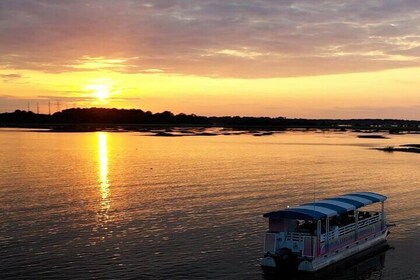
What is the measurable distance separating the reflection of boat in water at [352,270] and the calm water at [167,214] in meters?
0.16

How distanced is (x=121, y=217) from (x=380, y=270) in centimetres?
2389

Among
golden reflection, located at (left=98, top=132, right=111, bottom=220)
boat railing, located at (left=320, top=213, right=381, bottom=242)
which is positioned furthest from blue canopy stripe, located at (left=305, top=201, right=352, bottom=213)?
golden reflection, located at (left=98, top=132, right=111, bottom=220)

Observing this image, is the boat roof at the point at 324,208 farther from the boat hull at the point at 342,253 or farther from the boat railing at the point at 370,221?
the boat hull at the point at 342,253

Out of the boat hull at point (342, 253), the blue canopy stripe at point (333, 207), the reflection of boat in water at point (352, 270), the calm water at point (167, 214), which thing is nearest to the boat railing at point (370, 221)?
the boat hull at point (342, 253)

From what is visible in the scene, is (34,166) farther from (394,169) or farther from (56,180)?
(394,169)

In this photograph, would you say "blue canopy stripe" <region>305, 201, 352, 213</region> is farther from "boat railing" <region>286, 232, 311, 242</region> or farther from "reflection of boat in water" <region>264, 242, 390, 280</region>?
"reflection of boat in water" <region>264, 242, 390, 280</region>

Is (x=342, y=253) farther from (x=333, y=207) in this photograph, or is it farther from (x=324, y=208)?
(x=324, y=208)

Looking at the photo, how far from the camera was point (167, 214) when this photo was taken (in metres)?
50.5

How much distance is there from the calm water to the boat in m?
1.34

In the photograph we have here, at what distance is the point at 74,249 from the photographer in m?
38.0

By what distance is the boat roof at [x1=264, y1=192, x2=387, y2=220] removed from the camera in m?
35.2

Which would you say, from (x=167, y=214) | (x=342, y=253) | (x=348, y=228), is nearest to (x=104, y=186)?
(x=167, y=214)

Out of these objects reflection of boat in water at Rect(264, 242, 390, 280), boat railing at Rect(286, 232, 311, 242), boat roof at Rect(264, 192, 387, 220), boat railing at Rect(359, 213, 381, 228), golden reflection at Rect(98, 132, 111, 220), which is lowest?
reflection of boat in water at Rect(264, 242, 390, 280)

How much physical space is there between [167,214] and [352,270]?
64.5ft
